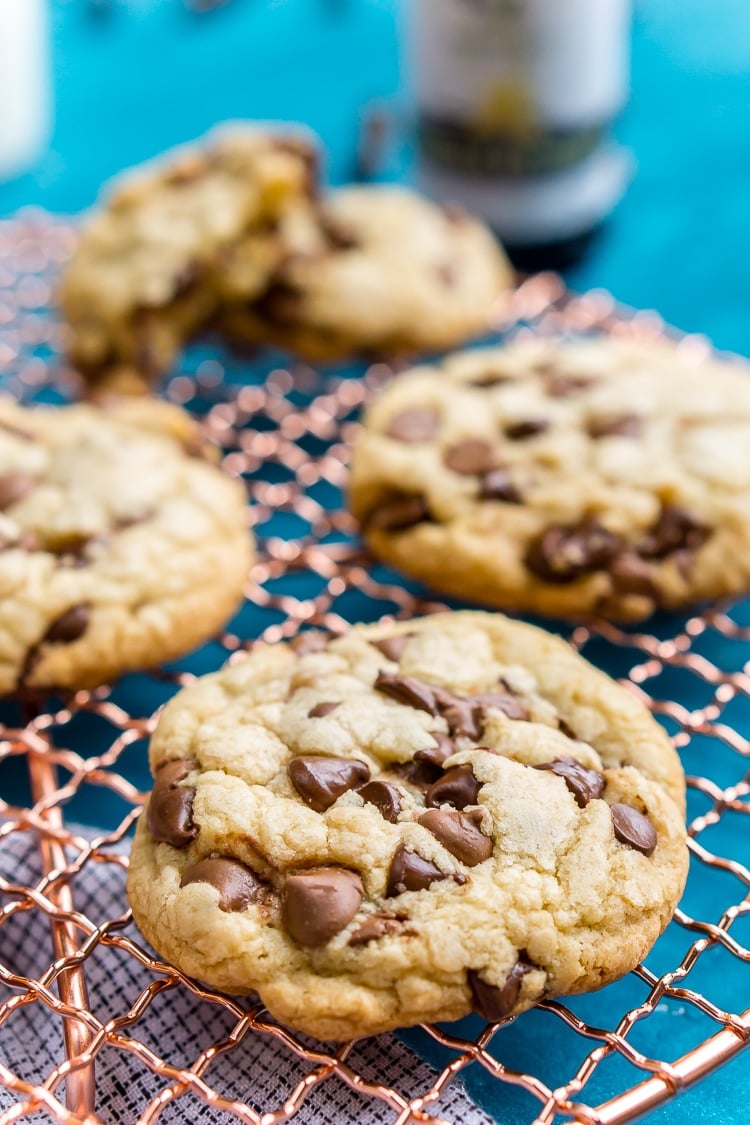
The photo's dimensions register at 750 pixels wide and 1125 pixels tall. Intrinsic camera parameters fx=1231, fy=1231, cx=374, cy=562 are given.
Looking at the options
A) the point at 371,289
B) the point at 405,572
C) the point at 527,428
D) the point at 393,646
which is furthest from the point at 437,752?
the point at 371,289

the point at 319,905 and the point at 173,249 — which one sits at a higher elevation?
the point at 173,249

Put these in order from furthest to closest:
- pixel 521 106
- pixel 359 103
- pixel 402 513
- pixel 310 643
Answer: pixel 359 103
pixel 521 106
pixel 402 513
pixel 310 643

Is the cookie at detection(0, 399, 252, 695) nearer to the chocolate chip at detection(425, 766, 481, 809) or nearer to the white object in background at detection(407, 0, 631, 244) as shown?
the chocolate chip at detection(425, 766, 481, 809)

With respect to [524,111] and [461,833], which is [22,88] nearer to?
[524,111]

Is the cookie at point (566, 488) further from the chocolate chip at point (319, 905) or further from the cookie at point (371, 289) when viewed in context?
the chocolate chip at point (319, 905)

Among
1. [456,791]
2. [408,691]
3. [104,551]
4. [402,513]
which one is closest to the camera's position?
[456,791]

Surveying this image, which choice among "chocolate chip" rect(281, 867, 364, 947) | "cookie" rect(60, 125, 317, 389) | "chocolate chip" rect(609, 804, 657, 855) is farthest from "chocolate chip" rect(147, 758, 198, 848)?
"cookie" rect(60, 125, 317, 389)
